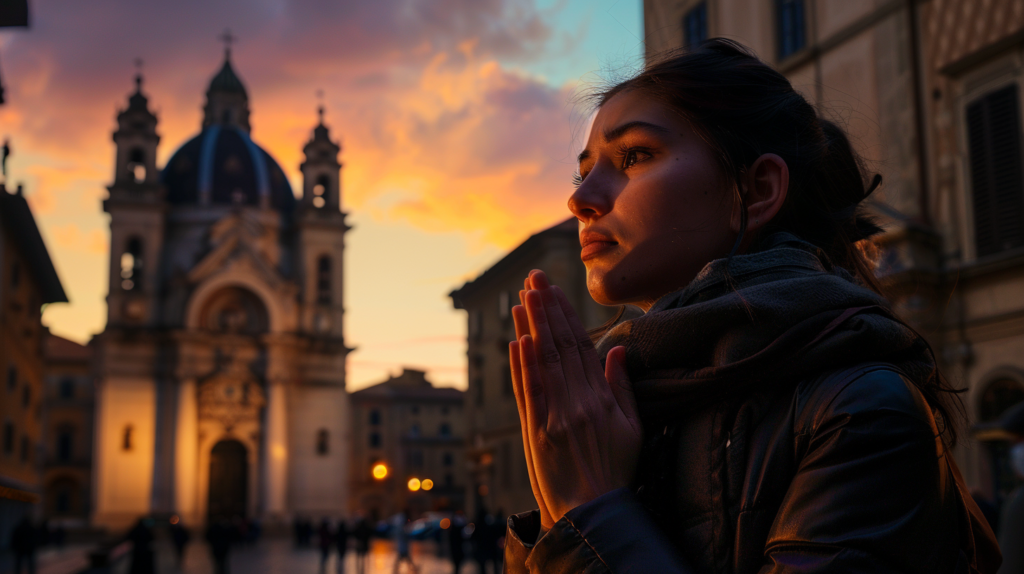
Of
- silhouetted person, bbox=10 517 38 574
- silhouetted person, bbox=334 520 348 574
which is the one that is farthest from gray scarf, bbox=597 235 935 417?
silhouetted person, bbox=334 520 348 574

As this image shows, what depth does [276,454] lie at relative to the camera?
53.7 meters

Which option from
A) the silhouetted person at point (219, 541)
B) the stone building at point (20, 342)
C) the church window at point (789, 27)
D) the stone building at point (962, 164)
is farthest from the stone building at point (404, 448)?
the stone building at point (962, 164)

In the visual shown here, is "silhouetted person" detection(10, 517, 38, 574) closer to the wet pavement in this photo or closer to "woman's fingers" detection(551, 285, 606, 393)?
the wet pavement

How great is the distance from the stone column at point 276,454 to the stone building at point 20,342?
12.1 metres

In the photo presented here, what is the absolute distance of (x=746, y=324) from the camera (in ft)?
4.43

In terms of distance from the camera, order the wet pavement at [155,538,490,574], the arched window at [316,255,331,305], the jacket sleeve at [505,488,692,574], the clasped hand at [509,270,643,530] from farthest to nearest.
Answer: the arched window at [316,255,331,305], the wet pavement at [155,538,490,574], the clasped hand at [509,270,643,530], the jacket sleeve at [505,488,692,574]

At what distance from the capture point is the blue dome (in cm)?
5897

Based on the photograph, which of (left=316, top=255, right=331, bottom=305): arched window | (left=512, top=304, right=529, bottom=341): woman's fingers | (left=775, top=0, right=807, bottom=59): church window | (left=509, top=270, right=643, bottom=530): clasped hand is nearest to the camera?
(left=509, top=270, right=643, bottom=530): clasped hand

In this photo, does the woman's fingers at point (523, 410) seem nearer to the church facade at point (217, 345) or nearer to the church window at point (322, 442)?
the church facade at point (217, 345)

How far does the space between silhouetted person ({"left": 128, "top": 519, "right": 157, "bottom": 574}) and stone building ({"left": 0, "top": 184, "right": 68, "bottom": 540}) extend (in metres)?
11.6

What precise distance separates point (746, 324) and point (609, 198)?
0.44 meters

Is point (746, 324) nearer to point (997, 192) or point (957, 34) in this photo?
point (997, 192)

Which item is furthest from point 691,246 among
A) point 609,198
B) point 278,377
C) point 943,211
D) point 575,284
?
point 278,377

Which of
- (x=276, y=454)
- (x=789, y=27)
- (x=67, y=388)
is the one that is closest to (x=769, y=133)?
(x=789, y=27)
